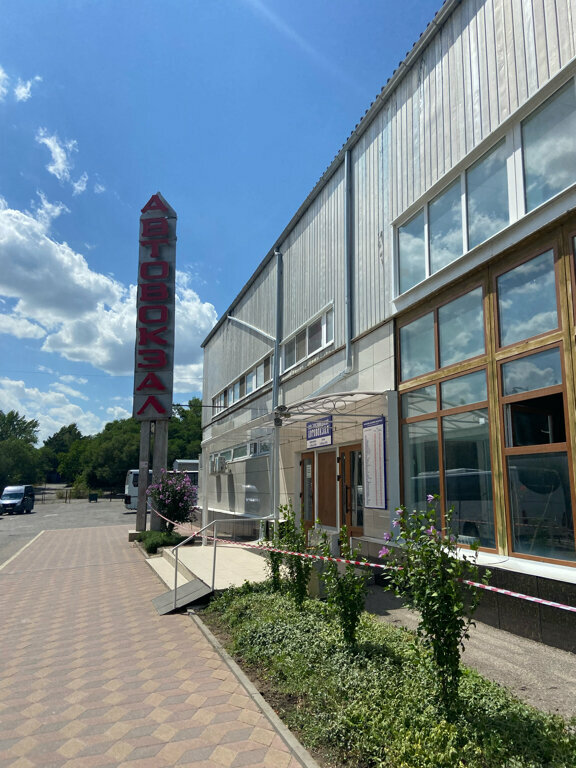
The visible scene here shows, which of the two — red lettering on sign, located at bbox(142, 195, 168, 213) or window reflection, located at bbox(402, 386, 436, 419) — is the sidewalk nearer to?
window reflection, located at bbox(402, 386, 436, 419)

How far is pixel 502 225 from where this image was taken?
22.4 ft

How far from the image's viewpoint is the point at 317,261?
12.7 m

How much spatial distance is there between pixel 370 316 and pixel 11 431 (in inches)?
3741

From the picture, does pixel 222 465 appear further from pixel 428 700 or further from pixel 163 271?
pixel 428 700

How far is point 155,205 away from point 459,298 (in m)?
15.9

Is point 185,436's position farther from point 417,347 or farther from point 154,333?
point 417,347

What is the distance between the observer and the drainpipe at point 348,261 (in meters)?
10.5

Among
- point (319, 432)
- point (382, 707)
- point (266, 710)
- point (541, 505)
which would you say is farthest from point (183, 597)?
point (541, 505)

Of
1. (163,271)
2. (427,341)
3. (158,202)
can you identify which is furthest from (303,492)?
(158,202)

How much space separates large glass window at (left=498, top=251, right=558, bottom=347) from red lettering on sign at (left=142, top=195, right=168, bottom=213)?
1640 centimetres

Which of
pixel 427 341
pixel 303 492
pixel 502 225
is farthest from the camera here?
pixel 303 492

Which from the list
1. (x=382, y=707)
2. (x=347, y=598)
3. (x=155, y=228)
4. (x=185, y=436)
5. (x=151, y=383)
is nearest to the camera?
(x=382, y=707)

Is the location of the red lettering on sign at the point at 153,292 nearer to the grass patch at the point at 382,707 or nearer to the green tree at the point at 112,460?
the grass patch at the point at 382,707

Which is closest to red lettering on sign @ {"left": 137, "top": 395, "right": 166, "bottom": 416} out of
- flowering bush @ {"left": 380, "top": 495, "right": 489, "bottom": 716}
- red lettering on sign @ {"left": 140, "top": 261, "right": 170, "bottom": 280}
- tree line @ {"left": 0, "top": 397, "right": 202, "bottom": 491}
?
red lettering on sign @ {"left": 140, "top": 261, "right": 170, "bottom": 280}
